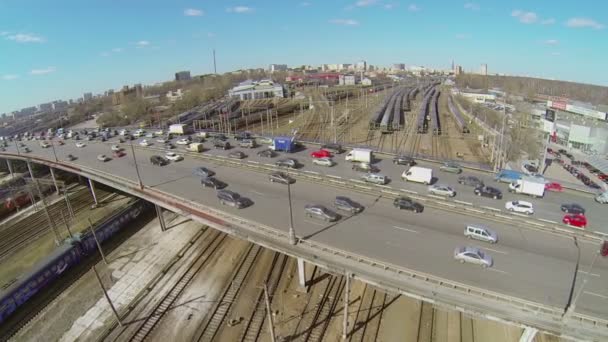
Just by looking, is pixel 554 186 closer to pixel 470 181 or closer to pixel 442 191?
pixel 470 181

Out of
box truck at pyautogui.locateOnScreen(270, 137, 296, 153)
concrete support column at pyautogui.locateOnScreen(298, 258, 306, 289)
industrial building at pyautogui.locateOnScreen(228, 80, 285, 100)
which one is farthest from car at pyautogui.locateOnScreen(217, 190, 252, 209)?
industrial building at pyautogui.locateOnScreen(228, 80, 285, 100)

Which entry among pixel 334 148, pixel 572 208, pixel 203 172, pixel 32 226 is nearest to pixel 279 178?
pixel 203 172

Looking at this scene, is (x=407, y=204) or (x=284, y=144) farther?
(x=284, y=144)

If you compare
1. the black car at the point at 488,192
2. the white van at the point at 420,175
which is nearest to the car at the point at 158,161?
the white van at the point at 420,175

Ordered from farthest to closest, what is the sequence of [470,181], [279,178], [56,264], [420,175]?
[279,178] < [420,175] < [470,181] < [56,264]

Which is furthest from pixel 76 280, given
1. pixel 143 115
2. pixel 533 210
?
pixel 143 115

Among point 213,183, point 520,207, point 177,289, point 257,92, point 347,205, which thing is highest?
point 257,92

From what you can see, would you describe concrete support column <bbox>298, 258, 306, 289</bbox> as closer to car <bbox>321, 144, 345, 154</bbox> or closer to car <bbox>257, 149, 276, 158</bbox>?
car <bbox>257, 149, 276, 158</bbox>

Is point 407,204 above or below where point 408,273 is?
above
